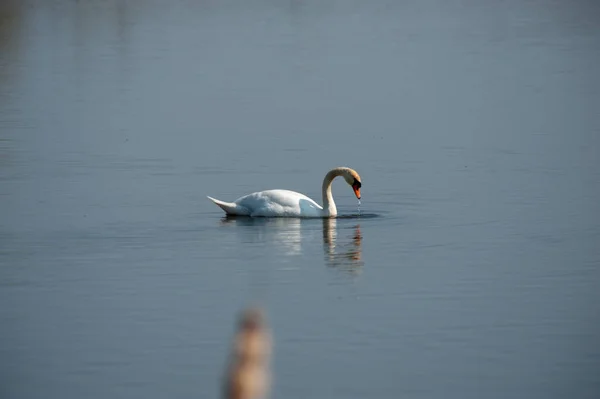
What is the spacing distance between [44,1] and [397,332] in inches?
1844

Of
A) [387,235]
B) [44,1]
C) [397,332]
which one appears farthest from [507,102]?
[44,1]

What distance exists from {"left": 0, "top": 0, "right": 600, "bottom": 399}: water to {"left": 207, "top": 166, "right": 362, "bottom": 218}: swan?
0.53 feet

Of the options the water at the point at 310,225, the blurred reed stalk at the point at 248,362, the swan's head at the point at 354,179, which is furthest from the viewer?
the swan's head at the point at 354,179

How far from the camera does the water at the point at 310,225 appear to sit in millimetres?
10820

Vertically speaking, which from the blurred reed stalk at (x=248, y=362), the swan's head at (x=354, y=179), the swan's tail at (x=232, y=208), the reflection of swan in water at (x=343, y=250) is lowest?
the blurred reed stalk at (x=248, y=362)

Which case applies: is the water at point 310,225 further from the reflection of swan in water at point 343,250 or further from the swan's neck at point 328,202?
the swan's neck at point 328,202

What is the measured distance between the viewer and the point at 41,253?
14.9 m

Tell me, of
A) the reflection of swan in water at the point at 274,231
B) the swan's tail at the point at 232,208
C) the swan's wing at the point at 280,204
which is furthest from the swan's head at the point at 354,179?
the swan's tail at the point at 232,208

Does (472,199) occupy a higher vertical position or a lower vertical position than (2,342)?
higher

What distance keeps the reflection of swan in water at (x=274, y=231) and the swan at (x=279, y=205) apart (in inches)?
3.1

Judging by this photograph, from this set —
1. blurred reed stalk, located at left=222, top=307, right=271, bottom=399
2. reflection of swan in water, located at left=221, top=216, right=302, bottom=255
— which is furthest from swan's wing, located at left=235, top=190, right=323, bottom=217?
blurred reed stalk, located at left=222, top=307, right=271, bottom=399

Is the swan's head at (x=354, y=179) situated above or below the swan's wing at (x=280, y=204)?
above

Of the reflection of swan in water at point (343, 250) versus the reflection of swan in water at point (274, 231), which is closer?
the reflection of swan in water at point (343, 250)

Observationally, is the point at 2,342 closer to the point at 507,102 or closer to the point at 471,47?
the point at 507,102
